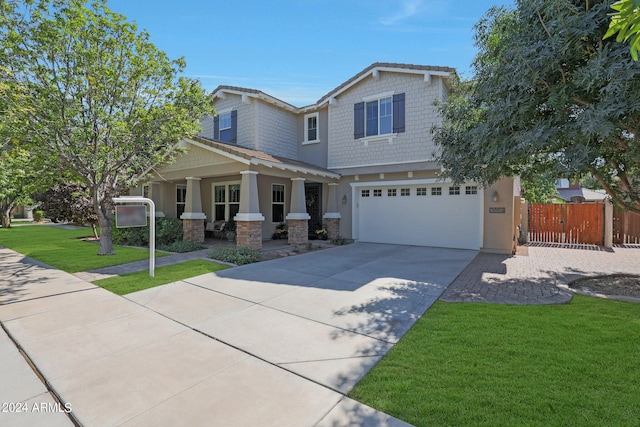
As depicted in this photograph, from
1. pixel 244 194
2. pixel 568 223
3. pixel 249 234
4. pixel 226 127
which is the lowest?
pixel 249 234

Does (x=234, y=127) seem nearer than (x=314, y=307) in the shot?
Answer: No

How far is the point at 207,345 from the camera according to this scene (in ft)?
13.3

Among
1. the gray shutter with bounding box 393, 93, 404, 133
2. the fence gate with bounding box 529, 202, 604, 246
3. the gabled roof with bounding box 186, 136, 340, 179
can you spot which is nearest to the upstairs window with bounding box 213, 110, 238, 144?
the gabled roof with bounding box 186, 136, 340, 179

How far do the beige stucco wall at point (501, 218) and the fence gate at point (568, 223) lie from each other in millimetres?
4525

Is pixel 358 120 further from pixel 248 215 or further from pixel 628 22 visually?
pixel 628 22

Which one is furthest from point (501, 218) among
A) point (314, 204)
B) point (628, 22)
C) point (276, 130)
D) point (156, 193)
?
point (156, 193)

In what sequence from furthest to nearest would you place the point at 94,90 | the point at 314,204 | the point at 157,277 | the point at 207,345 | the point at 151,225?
1. the point at 314,204
2. the point at 94,90
3. the point at 151,225
4. the point at 157,277
5. the point at 207,345

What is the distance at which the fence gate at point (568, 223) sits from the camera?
13.4 meters

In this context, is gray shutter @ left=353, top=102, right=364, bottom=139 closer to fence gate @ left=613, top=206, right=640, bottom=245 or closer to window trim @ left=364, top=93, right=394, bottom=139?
window trim @ left=364, top=93, right=394, bottom=139

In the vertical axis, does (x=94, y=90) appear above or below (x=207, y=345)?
above

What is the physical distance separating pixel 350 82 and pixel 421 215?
648 cm

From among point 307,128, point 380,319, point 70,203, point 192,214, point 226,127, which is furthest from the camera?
point 307,128

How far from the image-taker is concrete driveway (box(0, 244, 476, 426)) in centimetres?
281

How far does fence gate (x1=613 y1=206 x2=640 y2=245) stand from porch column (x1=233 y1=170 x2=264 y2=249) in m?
15.0
